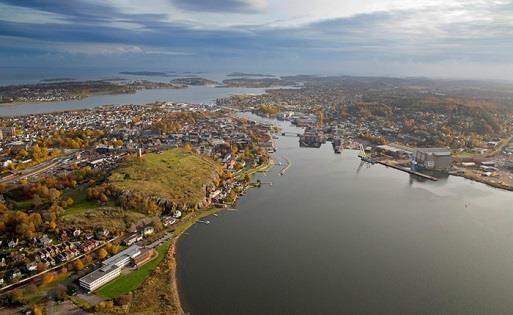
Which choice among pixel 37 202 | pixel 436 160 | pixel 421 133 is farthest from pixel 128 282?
pixel 421 133

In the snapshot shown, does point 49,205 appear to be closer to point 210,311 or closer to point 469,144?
point 210,311

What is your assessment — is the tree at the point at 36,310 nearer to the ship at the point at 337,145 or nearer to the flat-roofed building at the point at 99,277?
the flat-roofed building at the point at 99,277

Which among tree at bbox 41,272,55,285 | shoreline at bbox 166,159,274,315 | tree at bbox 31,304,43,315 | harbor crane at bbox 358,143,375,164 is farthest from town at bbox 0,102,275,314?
harbor crane at bbox 358,143,375,164

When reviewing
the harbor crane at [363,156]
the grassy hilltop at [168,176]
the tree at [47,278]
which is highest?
the grassy hilltop at [168,176]

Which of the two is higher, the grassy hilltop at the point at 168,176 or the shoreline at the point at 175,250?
the grassy hilltop at the point at 168,176

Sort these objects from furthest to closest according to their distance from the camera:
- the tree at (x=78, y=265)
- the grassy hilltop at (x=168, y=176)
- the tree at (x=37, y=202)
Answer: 1. the grassy hilltop at (x=168, y=176)
2. the tree at (x=37, y=202)
3. the tree at (x=78, y=265)

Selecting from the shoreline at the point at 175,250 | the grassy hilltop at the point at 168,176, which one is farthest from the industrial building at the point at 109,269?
the grassy hilltop at the point at 168,176
